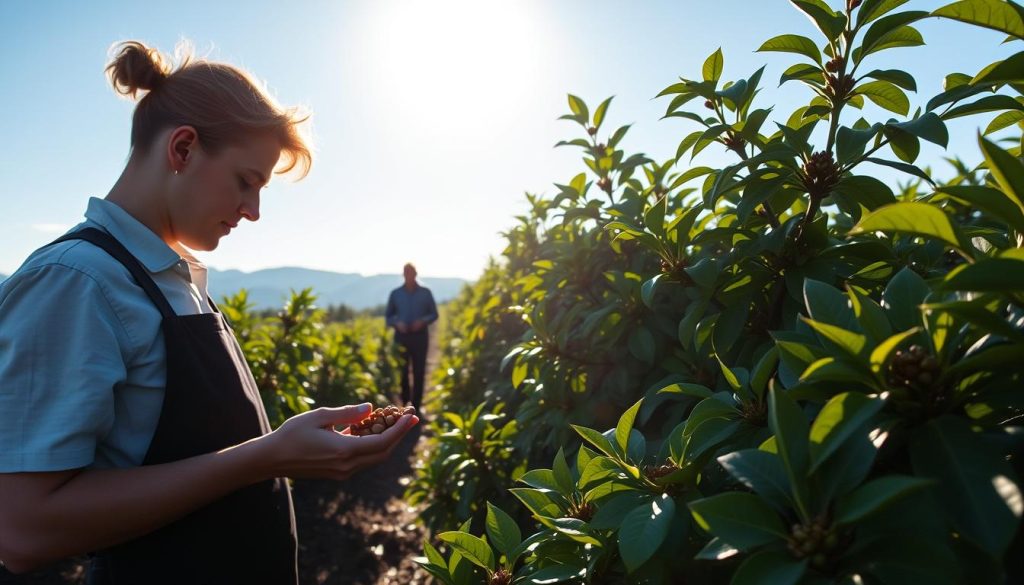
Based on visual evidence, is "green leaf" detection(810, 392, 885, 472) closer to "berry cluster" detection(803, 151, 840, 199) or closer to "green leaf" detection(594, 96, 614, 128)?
"berry cluster" detection(803, 151, 840, 199)

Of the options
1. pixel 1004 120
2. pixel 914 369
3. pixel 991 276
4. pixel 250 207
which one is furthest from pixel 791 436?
pixel 250 207

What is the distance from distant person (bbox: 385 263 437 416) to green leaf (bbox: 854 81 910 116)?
692 cm

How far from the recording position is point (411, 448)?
6.96 metres

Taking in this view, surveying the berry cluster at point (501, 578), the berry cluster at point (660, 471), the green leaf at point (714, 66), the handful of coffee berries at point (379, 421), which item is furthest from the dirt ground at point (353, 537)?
the green leaf at point (714, 66)

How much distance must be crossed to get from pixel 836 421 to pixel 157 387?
1385mm

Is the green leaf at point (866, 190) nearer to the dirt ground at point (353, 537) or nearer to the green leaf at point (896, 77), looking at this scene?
the green leaf at point (896, 77)

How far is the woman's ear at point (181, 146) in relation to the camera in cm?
149

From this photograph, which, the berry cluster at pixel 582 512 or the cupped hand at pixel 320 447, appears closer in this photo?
the berry cluster at pixel 582 512

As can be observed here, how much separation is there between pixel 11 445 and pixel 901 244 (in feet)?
6.50

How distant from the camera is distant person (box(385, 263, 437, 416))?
26.0 feet

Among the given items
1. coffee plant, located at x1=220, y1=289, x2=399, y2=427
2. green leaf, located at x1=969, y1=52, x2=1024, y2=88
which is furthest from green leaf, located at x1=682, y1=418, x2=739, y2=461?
coffee plant, located at x1=220, y1=289, x2=399, y2=427

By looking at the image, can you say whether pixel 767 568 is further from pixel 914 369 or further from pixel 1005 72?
pixel 1005 72

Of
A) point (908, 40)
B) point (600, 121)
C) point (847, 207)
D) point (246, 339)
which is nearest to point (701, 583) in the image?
point (847, 207)

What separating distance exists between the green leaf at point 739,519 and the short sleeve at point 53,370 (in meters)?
1.15
